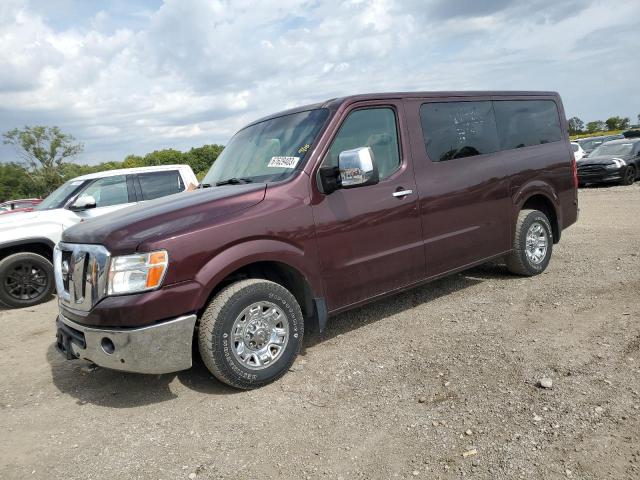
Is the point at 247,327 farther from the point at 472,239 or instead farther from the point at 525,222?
the point at 525,222

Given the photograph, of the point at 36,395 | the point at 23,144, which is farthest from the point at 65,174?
the point at 36,395

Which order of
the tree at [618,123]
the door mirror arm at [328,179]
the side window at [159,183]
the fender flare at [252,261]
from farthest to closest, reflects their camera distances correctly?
the tree at [618,123]
the side window at [159,183]
the door mirror arm at [328,179]
the fender flare at [252,261]

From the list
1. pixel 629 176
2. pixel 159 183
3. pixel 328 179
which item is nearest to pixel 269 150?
Answer: pixel 328 179

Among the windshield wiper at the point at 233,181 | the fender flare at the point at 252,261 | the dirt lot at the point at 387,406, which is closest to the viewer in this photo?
the dirt lot at the point at 387,406

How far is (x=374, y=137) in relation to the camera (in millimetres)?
4316

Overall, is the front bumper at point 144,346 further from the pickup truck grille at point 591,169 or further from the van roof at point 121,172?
the pickup truck grille at point 591,169

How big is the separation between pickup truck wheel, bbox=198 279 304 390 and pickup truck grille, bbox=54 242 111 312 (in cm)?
72

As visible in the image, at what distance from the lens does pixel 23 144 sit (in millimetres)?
59844

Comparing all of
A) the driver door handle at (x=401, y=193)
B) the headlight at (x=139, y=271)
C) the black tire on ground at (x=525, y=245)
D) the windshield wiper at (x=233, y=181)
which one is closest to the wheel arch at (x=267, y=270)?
the headlight at (x=139, y=271)

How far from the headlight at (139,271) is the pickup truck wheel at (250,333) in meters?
0.43

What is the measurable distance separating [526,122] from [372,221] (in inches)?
108

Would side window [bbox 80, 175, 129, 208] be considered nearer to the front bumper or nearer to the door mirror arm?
the front bumper

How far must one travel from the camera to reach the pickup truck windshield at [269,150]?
13.1 feet

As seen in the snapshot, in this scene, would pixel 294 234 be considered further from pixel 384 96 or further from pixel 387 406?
pixel 384 96
